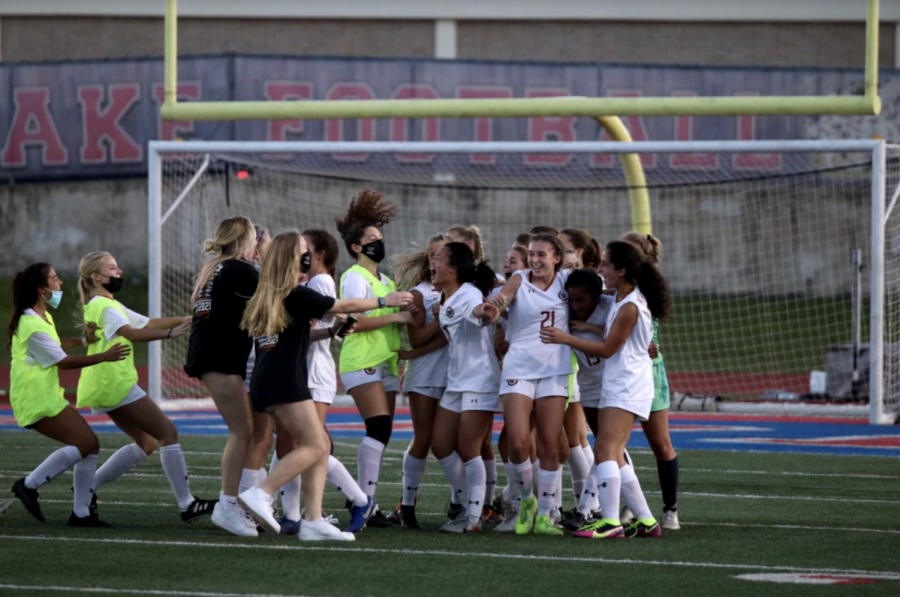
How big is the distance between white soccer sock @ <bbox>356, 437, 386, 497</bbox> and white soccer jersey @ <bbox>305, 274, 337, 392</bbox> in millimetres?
445

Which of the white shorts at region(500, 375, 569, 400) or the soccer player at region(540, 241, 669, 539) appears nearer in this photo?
the soccer player at region(540, 241, 669, 539)

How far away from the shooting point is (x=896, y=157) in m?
18.0

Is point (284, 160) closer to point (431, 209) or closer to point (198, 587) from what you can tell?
point (431, 209)

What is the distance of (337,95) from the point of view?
106 feet

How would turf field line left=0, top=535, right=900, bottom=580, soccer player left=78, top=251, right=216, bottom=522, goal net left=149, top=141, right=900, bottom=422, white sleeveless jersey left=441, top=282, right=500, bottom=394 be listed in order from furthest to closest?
1. goal net left=149, top=141, right=900, bottom=422
2. soccer player left=78, top=251, right=216, bottom=522
3. white sleeveless jersey left=441, top=282, right=500, bottom=394
4. turf field line left=0, top=535, right=900, bottom=580

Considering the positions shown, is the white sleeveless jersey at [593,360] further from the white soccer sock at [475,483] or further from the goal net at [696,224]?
the goal net at [696,224]

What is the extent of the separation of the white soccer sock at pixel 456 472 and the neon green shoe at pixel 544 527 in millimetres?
545

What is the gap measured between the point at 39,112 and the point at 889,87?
776 inches

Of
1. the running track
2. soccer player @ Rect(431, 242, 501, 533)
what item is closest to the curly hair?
soccer player @ Rect(431, 242, 501, 533)

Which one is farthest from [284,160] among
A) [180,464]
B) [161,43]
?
[180,464]

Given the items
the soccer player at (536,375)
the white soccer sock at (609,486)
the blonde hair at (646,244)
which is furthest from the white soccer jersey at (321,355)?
the blonde hair at (646,244)

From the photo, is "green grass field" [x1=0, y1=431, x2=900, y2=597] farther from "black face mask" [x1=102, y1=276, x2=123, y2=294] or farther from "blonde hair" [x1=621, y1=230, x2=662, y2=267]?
"blonde hair" [x1=621, y1=230, x2=662, y2=267]

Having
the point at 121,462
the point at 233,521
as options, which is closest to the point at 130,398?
the point at 121,462

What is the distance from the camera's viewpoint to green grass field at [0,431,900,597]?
21.6 feet
